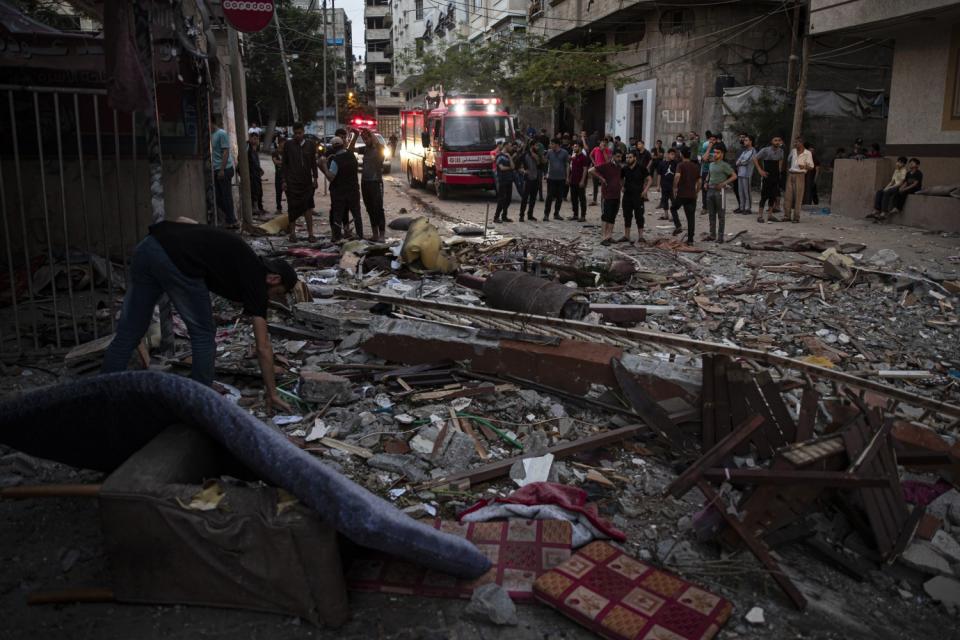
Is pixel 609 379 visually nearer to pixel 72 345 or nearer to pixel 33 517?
pixel 33 517

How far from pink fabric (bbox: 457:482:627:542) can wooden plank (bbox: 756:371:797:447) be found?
1480 mm

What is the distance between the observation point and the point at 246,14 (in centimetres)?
1038

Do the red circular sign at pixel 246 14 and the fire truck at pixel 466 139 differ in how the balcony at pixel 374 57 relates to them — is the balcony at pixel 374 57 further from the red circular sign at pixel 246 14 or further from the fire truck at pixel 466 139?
the red circular sign at pixel 246 14

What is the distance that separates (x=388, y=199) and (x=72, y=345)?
659 inches

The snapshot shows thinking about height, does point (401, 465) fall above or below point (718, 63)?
below

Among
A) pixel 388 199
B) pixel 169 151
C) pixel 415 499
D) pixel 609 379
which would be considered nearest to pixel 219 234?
pixel 415 499

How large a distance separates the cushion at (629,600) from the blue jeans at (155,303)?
2893mm

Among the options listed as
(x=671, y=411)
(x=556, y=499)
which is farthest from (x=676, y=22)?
(x=556, y=499)

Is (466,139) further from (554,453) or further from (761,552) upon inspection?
(761,552)

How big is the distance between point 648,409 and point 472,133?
17300 mm

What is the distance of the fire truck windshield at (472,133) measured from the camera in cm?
2152

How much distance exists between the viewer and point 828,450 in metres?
3.96

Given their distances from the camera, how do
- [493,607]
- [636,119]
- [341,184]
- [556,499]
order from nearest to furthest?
[493,607] → [556,499] → [341,184] → [636,119]

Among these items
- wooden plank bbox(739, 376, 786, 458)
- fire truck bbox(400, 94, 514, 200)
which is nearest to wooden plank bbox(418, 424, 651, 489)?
wooden plank bbox(739, 376, 786, 458)
